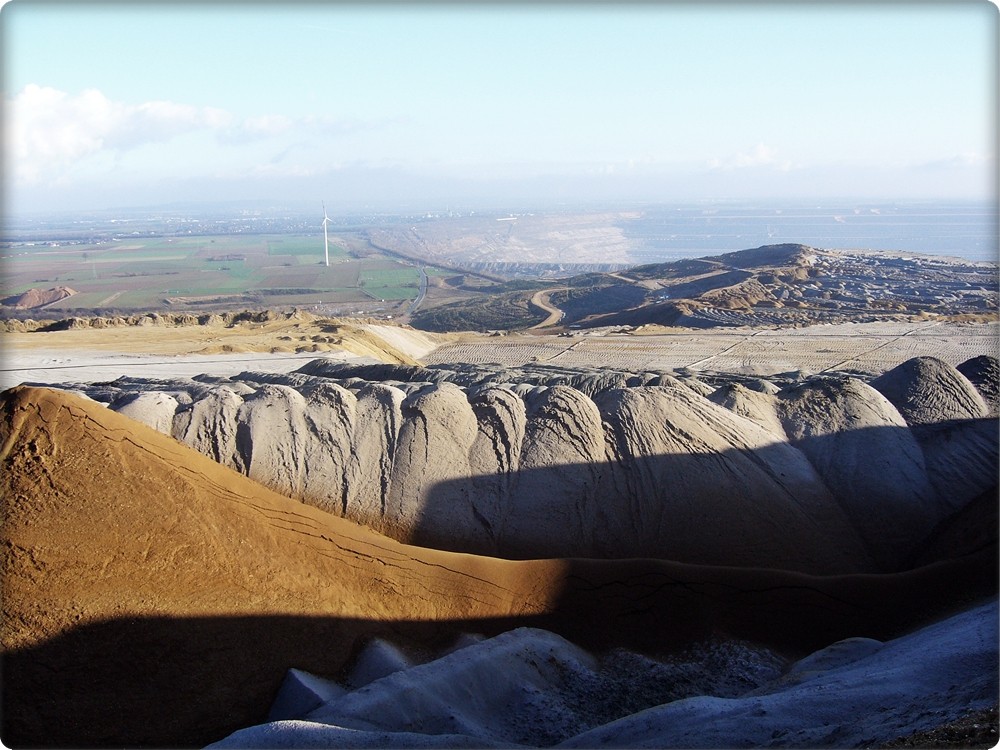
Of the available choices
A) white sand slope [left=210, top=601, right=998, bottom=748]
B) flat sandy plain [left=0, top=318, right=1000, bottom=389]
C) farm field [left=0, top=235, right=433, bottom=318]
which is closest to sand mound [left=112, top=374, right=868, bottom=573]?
white sand slope [left=210, top=601, right=998, bottom=748]

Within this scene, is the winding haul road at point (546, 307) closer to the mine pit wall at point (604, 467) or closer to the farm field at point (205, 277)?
the farm field at point (205, 277)

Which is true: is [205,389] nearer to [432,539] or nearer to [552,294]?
[432,539]

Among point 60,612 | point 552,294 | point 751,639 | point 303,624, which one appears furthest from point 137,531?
point 552,294

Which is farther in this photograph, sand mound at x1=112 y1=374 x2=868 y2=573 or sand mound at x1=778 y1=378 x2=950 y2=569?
sand mound at x1=778 y1=378 x2=950 y2=569

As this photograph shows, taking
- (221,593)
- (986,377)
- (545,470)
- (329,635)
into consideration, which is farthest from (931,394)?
(221,593)

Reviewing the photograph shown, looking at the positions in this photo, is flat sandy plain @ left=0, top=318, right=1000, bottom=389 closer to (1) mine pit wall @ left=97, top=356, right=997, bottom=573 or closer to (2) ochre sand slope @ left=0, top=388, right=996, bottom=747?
(1) mine pit wall @ left=97, top=356, right=997, bottom=573

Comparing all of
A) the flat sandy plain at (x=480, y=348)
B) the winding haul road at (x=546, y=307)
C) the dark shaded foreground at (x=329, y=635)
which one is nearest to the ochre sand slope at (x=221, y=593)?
the dark shaded foreground at (x=329, y=635)

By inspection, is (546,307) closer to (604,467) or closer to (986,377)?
(986,377)
